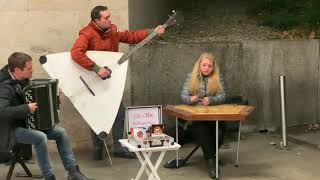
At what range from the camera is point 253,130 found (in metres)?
8.66

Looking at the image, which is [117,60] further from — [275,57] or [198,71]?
[275,57]

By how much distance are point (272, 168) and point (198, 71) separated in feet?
4.67

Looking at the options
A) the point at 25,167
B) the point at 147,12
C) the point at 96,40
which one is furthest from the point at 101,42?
the point at 147,12

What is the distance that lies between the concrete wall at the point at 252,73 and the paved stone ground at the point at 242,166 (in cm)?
86

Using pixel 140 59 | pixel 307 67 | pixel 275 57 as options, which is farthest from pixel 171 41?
pixel 307 67

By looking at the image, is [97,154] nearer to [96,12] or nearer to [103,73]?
[103,73]

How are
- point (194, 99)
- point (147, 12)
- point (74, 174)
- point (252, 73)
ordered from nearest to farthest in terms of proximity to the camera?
point (74, 174), point (194, 99), point (252, 73), point (147, 12)

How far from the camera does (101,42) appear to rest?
693 cm

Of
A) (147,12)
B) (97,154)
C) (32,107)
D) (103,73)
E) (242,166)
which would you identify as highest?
(147,12)

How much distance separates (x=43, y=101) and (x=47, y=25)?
80.4 inches

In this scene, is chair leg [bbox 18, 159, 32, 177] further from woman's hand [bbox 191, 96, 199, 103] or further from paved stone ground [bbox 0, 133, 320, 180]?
woman's hand [bbox 191, 96, 199, 103]

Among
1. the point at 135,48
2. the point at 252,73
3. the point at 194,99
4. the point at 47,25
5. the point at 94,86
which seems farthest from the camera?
the point at 252,73

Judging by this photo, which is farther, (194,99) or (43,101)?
(194,99)

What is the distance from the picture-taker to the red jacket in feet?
22.0
